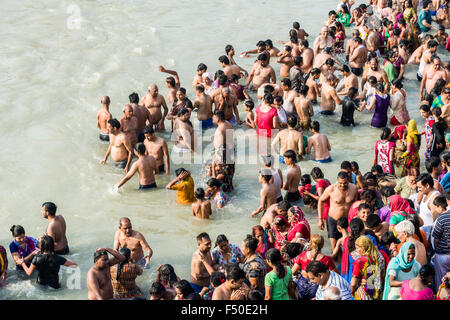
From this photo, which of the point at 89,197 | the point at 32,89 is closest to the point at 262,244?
the point at 89,197

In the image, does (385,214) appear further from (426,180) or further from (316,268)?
(316,268)

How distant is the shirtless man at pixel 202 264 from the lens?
742 cm

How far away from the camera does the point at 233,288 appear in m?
6.43

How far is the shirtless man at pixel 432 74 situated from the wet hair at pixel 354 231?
6.24 m

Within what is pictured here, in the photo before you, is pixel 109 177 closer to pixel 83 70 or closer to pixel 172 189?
pixel 172 189

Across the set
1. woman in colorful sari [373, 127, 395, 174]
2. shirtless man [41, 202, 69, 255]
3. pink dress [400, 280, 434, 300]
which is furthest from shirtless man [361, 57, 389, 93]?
shirtless man [41, 202, 69, 255]

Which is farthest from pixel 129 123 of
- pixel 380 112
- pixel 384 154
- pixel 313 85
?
pixel 380 112

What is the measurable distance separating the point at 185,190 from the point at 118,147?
1.69 metres

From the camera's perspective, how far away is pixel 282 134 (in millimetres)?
10523

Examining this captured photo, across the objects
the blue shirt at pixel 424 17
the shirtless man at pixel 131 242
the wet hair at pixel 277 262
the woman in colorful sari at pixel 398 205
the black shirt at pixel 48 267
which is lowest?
the black shirt at pixel 48 267

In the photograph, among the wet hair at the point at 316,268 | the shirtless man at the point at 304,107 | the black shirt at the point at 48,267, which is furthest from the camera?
the shirtless man at the point at 304,107

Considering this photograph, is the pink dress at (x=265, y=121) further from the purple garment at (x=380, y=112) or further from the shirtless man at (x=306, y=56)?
the shirtless man at (x=306, y=56)

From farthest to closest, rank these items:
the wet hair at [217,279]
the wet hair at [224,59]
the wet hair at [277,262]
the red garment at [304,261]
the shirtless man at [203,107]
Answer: the wet hair at [224,59], the shirtless man at [203,107], the red garment at [304,261], the wet hair at [217,279], the wet hair at [277,262]

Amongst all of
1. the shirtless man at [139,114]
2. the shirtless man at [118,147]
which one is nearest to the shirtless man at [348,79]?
the shirtless man at [139,114]
